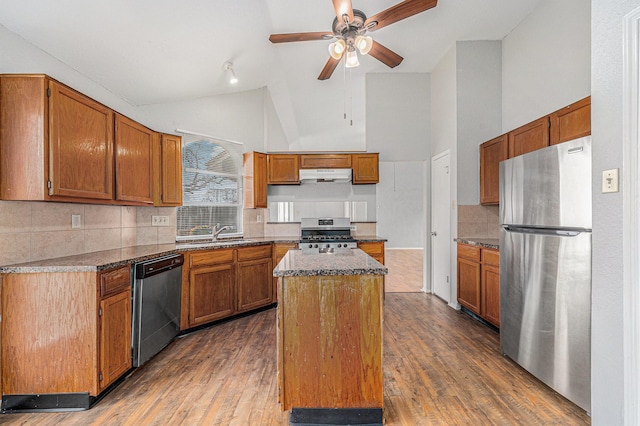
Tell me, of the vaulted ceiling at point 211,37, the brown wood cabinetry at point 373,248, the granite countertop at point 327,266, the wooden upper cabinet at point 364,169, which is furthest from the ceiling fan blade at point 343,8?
the brown wood cabinetry at point 373,248

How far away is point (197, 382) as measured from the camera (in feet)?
7.64

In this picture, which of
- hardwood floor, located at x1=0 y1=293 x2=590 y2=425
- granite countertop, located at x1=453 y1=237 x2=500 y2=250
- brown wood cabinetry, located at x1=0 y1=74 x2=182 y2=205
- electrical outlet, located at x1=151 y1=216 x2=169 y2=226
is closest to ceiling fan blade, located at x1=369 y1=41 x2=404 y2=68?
granite countertop, located at x1=453 y1=237 x2=500 y2=250

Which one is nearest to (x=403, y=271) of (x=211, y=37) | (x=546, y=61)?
(x=546, y=61)

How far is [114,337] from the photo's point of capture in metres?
2.21

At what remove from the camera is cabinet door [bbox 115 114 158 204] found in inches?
106

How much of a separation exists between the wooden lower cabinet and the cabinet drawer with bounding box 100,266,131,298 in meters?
3.16

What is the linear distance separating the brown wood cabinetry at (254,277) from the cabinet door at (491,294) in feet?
7.93

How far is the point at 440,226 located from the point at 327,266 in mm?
3118

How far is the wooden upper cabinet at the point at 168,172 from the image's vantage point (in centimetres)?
329

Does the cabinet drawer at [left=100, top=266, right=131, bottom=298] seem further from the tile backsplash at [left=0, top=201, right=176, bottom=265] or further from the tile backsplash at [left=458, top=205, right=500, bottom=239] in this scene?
the tile backsplash at [left=458, top=205, right=500, bottom=239]

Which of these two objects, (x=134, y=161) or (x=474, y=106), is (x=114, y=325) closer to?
(x=134, y=161)

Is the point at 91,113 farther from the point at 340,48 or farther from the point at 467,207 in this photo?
the point at 467,207

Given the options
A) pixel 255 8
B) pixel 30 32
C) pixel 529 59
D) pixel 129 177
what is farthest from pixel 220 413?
pixel 529 59

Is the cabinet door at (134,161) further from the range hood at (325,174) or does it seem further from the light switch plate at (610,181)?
the light switch plate at (610,181)
